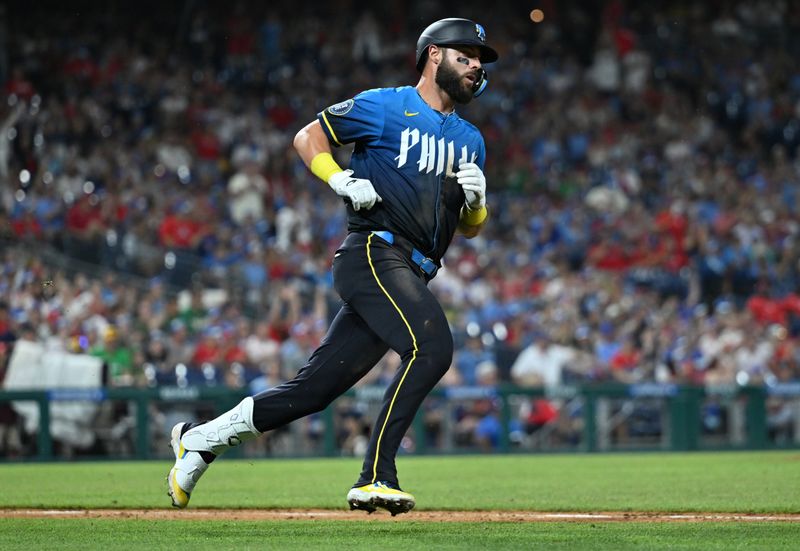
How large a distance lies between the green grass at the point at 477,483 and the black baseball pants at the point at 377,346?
58.0 inches

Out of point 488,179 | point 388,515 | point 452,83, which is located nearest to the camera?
point 452,83

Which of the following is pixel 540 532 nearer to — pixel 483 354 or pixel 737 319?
pixel 483 354

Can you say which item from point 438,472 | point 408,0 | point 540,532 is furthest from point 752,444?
point 408,0

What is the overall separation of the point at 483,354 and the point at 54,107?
7363 mm

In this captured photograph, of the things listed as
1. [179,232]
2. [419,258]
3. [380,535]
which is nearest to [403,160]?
[419,258]

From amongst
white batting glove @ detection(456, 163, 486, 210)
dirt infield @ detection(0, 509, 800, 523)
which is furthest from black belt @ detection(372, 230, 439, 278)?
dirt infield @ detection(0, 509, 800, 523)

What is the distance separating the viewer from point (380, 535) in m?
5.25

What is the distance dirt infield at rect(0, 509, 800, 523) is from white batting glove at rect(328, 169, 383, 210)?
5.20 ft

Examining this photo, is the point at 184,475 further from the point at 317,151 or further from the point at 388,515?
the point at 317,151

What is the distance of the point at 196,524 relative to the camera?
19.1 ft

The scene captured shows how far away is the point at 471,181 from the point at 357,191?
55 centimetres

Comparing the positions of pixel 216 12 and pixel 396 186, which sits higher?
pixel 216 12

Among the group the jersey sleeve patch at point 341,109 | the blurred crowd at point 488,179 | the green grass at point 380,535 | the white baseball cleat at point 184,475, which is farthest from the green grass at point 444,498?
the blurred crowd at point 488,179

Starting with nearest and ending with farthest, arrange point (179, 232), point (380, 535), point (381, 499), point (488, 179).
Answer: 1. point (381, 499)
2. point (380, 535)
3. point (179, 232)
4. point (488, 179)
